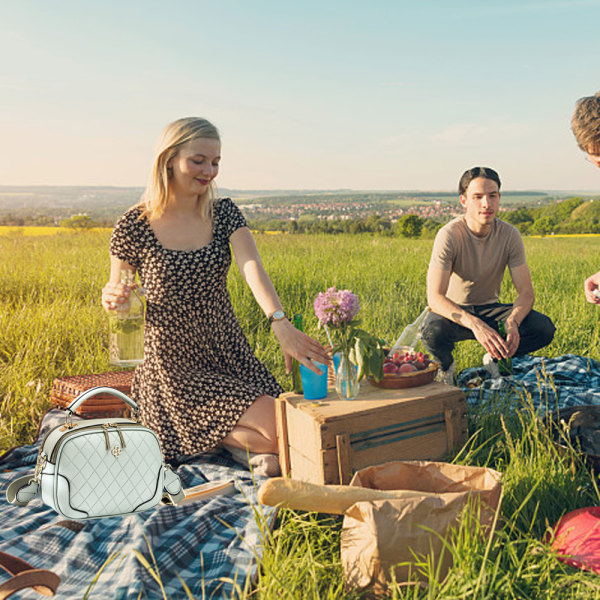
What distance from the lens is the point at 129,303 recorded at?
10.0 ft

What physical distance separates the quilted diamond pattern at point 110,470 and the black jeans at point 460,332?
8.19 feet

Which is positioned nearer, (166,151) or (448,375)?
(166,151)

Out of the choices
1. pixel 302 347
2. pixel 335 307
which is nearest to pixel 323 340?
pixel 302 347

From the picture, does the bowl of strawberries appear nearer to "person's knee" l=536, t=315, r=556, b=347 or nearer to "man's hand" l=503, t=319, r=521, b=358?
"man's hand" l=503, t=319, r=521, b=358

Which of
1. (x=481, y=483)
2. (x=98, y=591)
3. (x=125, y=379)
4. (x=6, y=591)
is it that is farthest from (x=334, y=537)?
(x=125, y=379)

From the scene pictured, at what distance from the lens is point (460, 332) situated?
436cm

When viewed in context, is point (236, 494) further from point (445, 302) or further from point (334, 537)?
point (445, 302)

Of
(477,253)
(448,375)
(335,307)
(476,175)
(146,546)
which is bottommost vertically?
(146,546)

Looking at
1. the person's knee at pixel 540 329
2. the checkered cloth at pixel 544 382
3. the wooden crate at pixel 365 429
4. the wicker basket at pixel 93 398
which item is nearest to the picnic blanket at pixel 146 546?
the wooden crate at pixel 365 429

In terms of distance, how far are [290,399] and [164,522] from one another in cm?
77

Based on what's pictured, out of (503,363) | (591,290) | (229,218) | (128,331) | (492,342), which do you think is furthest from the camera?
(503,363)

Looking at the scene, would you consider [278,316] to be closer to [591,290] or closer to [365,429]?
[365,429]

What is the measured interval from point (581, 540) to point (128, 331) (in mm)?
2246

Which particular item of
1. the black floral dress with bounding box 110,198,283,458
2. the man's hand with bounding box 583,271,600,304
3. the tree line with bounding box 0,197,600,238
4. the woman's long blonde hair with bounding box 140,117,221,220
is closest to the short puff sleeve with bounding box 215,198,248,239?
the black floral dress with bounding box 110,198,283,458
